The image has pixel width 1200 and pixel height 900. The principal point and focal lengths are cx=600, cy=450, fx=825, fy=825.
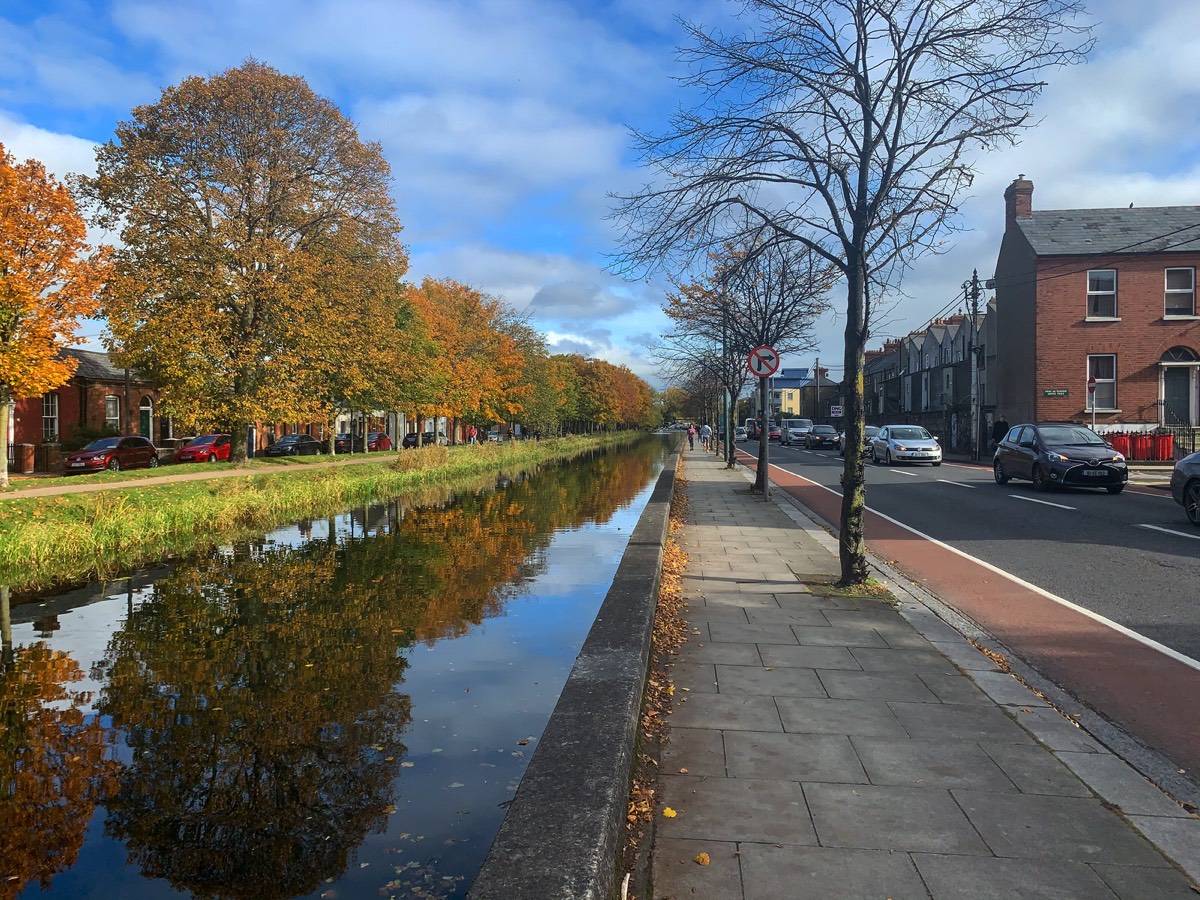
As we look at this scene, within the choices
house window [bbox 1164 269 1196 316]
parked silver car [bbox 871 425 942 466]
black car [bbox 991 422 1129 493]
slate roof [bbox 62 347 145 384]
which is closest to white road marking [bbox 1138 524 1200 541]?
black car [bbox 991 422 1129 493]

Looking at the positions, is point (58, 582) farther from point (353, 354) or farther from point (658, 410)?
point (658, 410)

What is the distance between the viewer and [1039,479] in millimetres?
18875

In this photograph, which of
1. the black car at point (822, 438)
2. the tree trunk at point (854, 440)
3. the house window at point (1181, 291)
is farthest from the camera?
the black car at point (822, 438)

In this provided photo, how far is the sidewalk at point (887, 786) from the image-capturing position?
121 inches

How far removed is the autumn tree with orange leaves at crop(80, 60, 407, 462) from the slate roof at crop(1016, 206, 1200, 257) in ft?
88.6

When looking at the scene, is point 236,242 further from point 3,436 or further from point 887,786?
point 887,786

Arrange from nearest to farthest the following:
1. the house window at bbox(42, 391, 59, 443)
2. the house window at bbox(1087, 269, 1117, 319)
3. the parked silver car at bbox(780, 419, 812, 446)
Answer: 1. the house window at bbox(42, 391, 59, 443)
2. the house window at bbox(1087, 269, 1117, 319)
3. the parked silver car at bbox(780, 419, 812, 446)

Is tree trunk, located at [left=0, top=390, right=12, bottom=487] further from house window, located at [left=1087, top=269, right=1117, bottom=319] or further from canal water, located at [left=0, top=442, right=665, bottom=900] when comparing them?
house window, located at [left=1087, top=269, right=1117, bottom=319]

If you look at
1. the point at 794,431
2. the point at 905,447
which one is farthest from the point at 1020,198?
the point at 794,431

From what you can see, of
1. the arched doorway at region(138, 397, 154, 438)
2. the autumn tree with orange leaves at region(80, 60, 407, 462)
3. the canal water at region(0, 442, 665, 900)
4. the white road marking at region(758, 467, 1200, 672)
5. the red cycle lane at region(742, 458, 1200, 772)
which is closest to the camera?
the canal water at region(0, 442, 665, 900)

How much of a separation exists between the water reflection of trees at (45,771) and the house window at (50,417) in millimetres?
30837

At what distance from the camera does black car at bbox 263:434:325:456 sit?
1629 inches

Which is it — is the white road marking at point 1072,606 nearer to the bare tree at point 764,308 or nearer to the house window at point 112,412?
the bare tree at point 764,308

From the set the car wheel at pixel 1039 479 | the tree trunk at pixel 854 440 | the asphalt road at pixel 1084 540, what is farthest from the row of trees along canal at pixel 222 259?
the car wheel at pixel 1039 479
